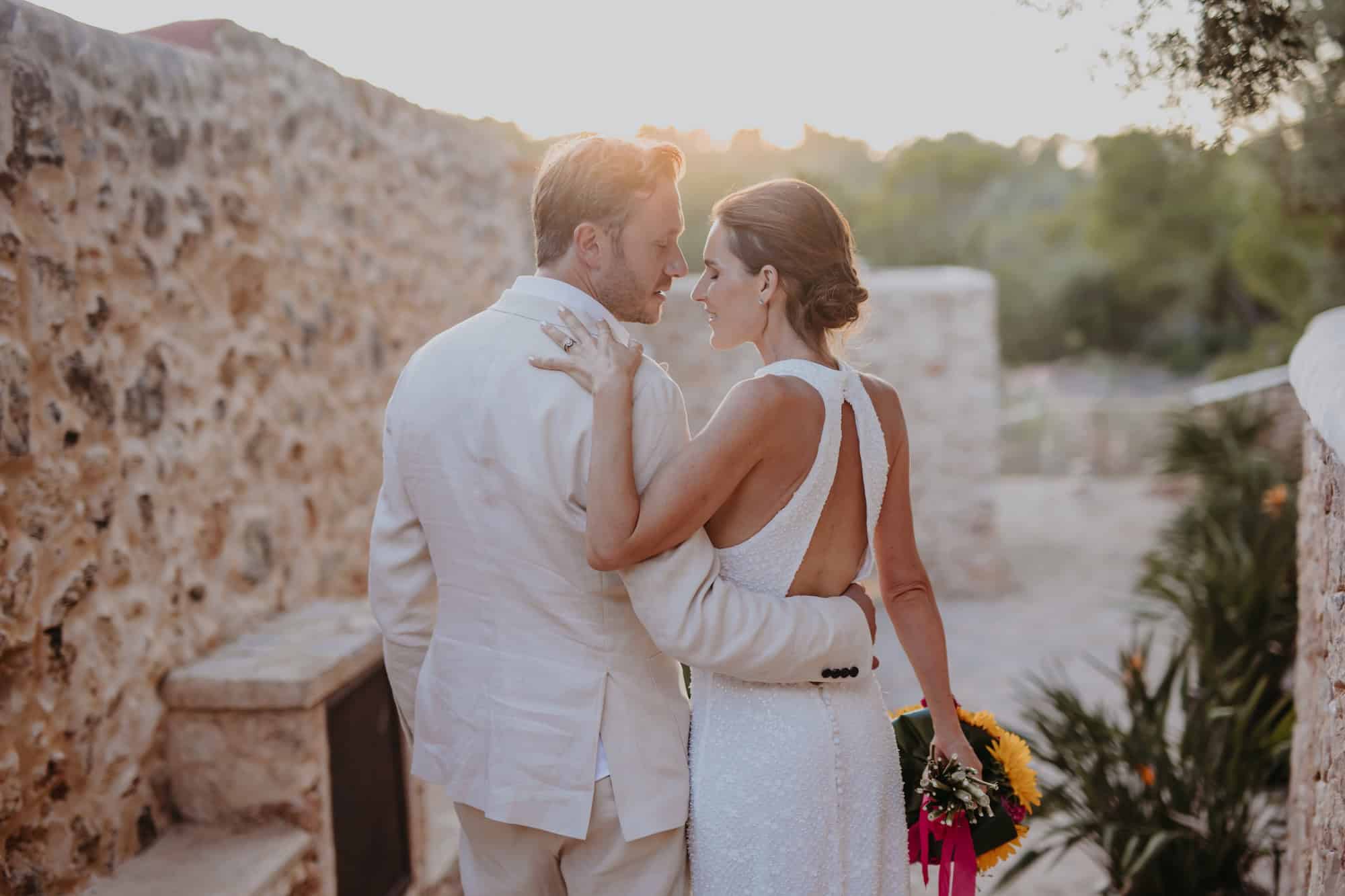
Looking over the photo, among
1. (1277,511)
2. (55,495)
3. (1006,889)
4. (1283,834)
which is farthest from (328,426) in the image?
(1277,511)

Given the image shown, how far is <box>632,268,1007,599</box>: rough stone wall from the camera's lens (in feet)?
26.3

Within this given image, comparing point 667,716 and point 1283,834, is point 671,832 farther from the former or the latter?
point 1283,834

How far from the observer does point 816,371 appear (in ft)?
5.74

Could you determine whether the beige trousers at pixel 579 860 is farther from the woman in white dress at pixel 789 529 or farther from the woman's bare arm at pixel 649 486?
the woman's bare arm at pixel 649 486

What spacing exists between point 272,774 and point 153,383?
97cm

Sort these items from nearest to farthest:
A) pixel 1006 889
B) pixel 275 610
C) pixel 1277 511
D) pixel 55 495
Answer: pixel 55 495 → pixel 275 610 → pixel 1006 889 → pixel 1277 511

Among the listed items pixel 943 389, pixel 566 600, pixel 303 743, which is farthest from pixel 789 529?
pixel 943 389

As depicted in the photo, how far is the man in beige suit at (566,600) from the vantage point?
5.30 feet

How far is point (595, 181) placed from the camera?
1.66m

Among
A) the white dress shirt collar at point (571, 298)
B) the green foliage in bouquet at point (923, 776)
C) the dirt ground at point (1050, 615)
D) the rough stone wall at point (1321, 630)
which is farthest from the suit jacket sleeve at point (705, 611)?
the dirt ground at point (1050, 615)

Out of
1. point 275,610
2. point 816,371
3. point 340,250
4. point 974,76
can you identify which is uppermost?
point 974,76

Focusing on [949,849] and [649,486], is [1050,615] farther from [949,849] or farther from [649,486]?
[649,486]

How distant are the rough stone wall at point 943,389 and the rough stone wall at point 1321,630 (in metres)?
5.16

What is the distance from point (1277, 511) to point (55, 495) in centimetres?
544
